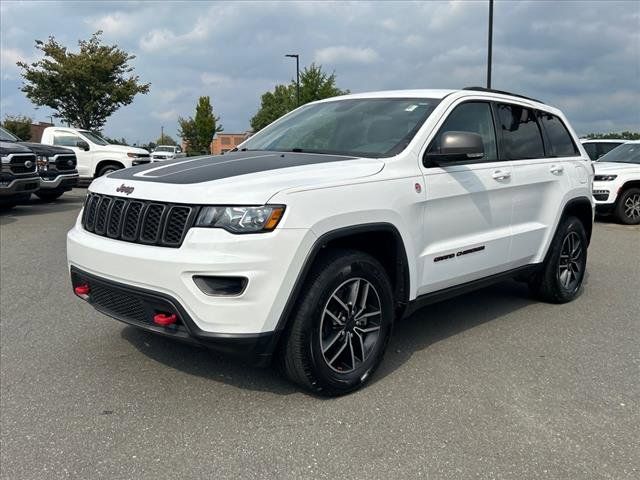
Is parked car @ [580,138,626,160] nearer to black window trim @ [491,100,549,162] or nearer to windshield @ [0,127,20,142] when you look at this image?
black window trim @ [491,100,549,162]

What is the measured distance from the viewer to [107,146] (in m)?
16.1

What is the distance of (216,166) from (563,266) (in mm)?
3423

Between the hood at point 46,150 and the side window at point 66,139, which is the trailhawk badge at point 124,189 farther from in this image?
the side window at point 66,139

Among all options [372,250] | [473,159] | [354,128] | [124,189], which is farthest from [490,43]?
[124,189]

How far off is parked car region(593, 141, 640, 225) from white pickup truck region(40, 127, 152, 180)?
38.0ft

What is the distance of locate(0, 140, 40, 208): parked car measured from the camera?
10195mm

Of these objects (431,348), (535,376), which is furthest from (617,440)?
(431,348)

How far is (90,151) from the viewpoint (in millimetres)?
15867

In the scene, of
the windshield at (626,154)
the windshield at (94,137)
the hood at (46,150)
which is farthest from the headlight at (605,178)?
the windshield at (94,137)

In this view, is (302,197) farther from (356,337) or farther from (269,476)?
(269,476)

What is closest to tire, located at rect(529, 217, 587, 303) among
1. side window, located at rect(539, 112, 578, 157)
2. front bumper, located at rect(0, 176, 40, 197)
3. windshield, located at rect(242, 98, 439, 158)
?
side window, located at rect(539, 112, 578, 157)

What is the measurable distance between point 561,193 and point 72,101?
28.0m

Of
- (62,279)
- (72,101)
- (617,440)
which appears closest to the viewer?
(617,440)

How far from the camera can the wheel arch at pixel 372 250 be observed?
2.92 meters
